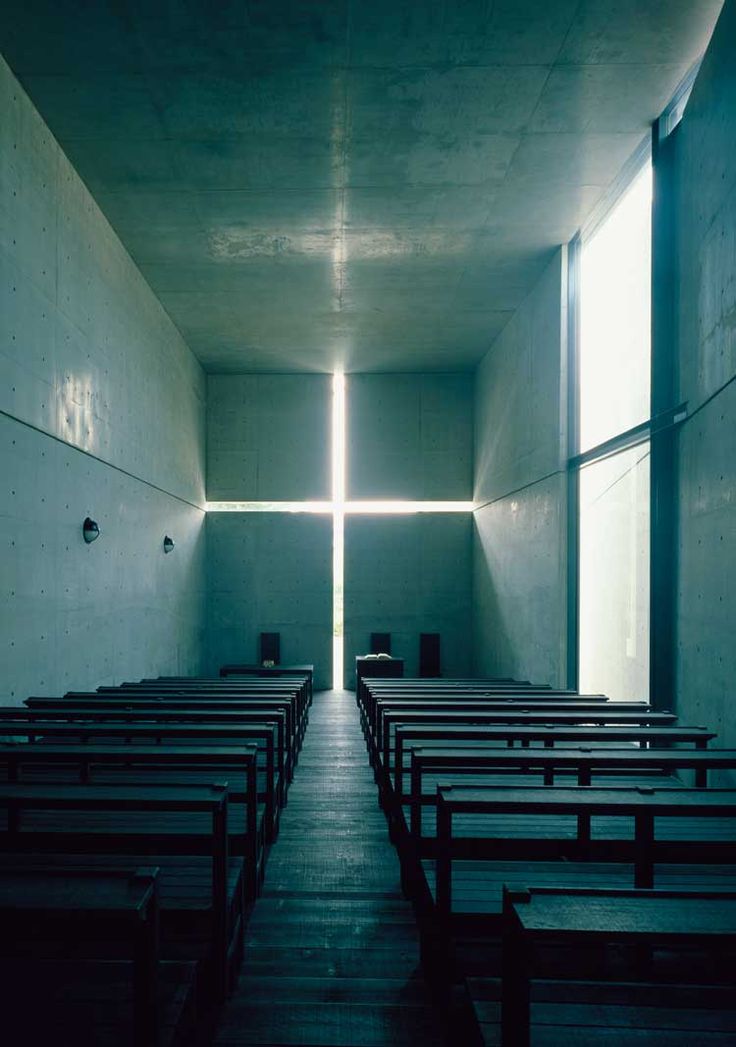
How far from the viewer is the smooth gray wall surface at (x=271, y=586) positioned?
10.9 m

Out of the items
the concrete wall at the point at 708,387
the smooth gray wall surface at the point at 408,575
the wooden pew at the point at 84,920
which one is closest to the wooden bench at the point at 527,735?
the concrete wall at the point at 708,387

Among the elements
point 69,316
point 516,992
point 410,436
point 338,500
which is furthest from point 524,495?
point 516,992

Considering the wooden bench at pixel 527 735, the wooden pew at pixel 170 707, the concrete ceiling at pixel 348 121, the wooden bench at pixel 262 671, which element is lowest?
the wooden bench at pixel 262 671

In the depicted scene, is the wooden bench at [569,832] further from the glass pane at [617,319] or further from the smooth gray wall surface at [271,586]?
the smooth gray wall surface at [271,586]

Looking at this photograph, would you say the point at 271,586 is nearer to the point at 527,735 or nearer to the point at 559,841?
the point at 527,735

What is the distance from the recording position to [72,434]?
5297mm

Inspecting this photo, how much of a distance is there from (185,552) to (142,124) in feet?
18.9

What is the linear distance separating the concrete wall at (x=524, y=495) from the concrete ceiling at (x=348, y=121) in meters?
0.81

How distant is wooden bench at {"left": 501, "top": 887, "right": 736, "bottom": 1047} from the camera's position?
1147 millimetres

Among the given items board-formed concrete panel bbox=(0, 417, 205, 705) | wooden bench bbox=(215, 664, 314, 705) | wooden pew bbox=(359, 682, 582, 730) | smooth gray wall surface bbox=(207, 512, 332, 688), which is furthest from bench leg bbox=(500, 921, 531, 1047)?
smooth gray wall surface bbox=(207, 512, 332, 688)

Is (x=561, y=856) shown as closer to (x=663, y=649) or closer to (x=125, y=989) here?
(x=125, y=989)

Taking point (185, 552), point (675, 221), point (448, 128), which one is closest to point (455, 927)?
point (675, 221)

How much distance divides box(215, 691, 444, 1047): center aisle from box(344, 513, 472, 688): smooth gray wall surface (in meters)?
6.64

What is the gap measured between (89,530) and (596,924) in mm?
5086
